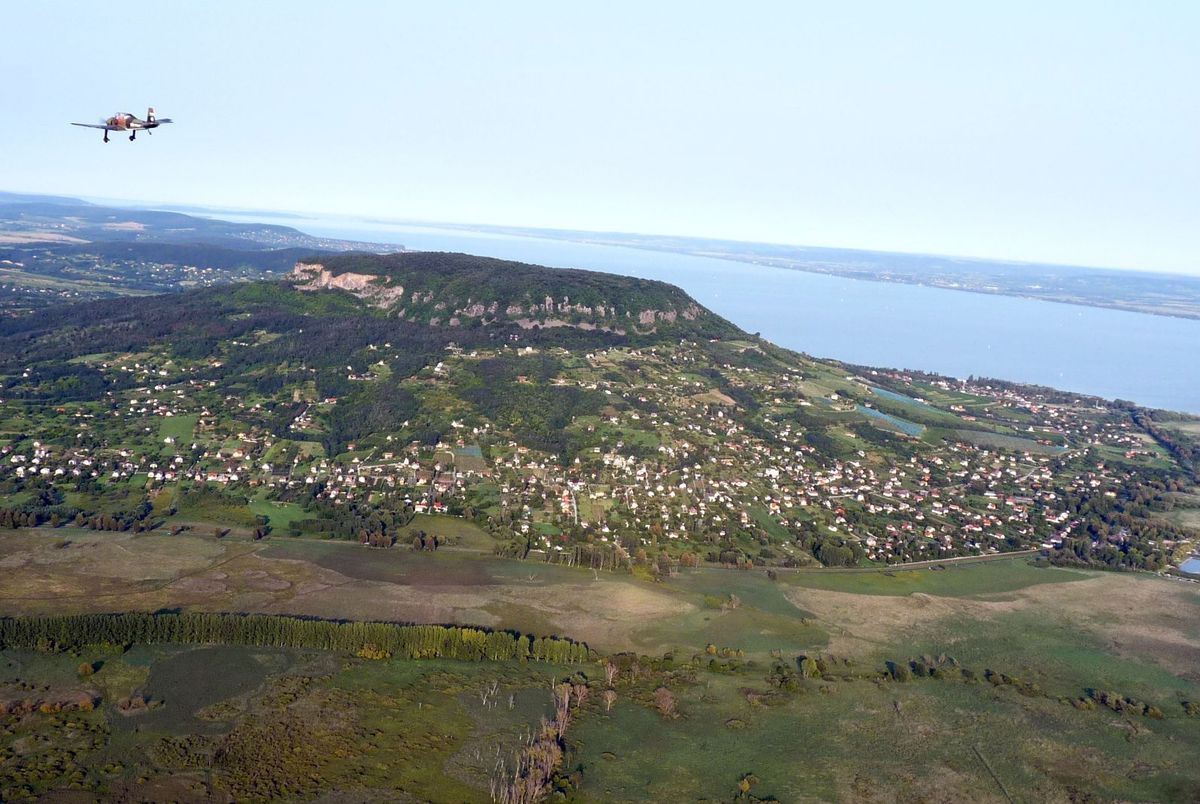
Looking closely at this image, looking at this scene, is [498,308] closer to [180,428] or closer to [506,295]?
[506,295]

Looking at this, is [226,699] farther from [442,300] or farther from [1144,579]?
[442,300]

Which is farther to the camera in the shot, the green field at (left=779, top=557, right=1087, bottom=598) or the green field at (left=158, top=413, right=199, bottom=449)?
the green field at (left=158, top=413, right=199, bottom=449)

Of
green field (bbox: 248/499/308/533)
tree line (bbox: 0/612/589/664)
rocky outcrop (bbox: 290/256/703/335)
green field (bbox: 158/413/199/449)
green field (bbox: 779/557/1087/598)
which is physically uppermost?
rocky outcrop (bbox: 290/256/703/335)

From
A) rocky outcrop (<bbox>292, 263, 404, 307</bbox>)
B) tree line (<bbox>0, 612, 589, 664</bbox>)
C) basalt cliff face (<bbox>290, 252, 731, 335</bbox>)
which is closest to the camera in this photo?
tree line (<bbox>0, 612, 589, 664</bbox>)

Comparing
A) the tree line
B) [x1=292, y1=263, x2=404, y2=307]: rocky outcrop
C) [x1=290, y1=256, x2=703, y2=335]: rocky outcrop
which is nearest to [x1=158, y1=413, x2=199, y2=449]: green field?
the tree line

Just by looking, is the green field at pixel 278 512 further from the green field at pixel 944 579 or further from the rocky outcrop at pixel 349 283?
the rocky outcrop at pixel 349 283

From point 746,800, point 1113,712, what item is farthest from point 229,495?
point 1113,712

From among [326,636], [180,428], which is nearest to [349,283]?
[180,428]

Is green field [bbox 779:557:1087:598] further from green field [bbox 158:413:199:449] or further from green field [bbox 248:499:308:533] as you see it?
green field [bbox 158:413:199:449]
